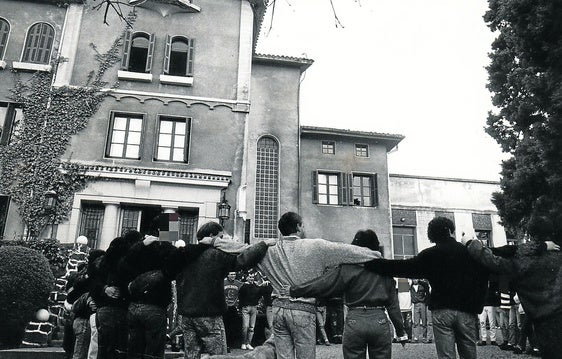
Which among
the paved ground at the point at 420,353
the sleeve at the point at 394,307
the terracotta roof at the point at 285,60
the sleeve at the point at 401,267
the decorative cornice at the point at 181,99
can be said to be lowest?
the paved ground at the point at 420,353

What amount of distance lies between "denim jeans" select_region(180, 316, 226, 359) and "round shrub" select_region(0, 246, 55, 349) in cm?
658

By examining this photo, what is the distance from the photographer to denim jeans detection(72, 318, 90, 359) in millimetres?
6750

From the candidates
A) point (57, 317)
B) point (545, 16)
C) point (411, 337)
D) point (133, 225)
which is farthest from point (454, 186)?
point (57, 317)

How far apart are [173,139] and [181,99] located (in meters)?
1.53

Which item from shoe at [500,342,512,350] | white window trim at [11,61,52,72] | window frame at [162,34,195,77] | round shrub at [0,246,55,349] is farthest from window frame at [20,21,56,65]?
shoe at [500,342,512,350]

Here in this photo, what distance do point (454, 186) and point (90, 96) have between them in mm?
19393

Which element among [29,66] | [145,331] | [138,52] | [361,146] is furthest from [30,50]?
[361,146]

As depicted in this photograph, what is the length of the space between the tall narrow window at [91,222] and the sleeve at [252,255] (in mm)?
11439

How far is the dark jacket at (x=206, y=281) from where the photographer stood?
203 inches

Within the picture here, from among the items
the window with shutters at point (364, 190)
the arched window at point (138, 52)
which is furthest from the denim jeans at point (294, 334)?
the window with shutters at point (364, 190)

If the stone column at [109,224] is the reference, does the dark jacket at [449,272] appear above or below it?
below

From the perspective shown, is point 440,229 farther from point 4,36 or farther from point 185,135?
point 4,36

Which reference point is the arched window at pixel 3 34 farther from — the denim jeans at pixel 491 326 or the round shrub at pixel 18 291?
the denim jeans at pixel 491 326

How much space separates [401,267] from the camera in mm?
4859
